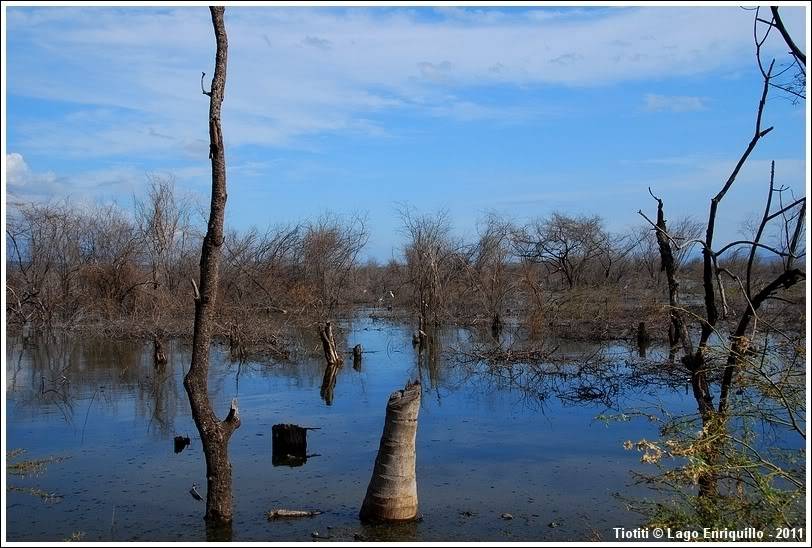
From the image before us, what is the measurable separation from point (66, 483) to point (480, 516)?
4890 mm

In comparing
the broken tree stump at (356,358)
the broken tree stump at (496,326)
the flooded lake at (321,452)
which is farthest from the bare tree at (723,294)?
the broken tree stump at (496,326)

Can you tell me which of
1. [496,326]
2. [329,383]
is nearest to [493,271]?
[496,326]

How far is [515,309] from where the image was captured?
37.6 meters

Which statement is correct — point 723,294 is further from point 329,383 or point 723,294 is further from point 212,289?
point 329,383

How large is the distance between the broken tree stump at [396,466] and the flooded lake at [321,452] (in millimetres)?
212

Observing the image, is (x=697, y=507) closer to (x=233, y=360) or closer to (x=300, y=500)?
(x=300, y=500)

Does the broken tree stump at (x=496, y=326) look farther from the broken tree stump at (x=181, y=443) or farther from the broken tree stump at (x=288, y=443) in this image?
the broken tree stump at (x=288, y=443)

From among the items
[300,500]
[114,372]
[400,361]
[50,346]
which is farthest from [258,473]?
[50,346]

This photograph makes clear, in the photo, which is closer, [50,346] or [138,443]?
[138,443]

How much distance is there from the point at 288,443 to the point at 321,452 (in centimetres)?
62

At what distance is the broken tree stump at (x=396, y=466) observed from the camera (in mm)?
7312

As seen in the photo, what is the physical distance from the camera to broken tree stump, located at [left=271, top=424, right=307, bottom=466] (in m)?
10.4

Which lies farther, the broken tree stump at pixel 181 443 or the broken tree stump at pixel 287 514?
the broken tree stump at pixel 181 443

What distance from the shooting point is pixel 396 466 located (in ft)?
24.3
